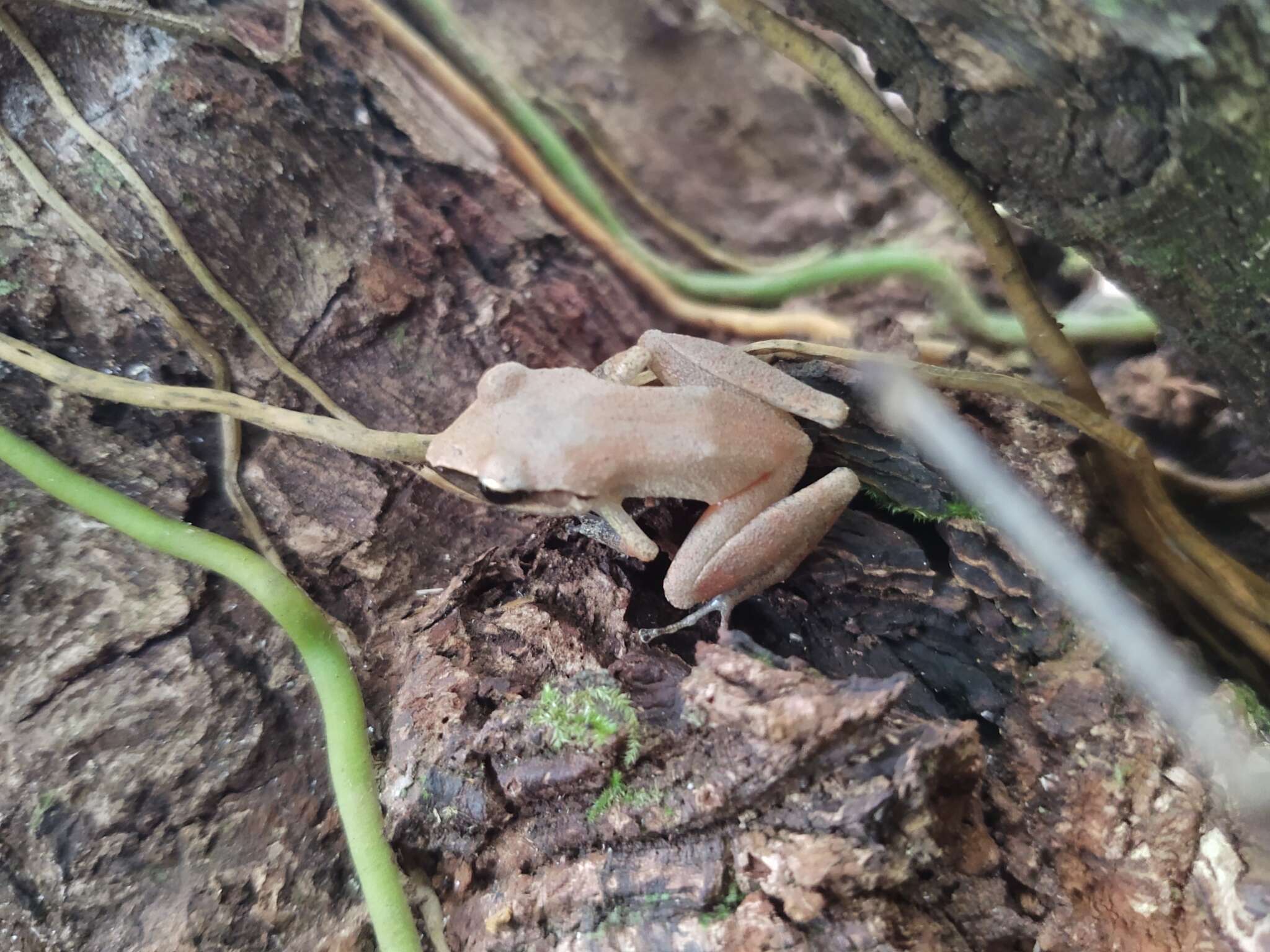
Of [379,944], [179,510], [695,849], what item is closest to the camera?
[695,849]

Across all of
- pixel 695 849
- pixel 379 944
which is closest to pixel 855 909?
pixel 695 849

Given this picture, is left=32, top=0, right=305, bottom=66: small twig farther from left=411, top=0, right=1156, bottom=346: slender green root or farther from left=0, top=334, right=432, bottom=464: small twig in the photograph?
left=0, top=334, right=432, bottom=464: small twig

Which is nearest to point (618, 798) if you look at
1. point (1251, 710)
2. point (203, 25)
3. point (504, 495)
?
point (504, 495)

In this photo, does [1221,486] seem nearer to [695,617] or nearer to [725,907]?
[695,617]

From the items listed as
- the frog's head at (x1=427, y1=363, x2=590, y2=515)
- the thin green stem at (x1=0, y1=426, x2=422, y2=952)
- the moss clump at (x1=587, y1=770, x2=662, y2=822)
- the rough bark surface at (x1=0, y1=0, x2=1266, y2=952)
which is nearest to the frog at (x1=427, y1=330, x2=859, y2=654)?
the frog's head at (x1=427, y1=363, x2=590, y2=515)

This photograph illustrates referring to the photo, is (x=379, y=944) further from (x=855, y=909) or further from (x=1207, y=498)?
(x=1207, y=498)

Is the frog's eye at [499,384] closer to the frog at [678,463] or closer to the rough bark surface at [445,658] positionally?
the frog at [678,463]

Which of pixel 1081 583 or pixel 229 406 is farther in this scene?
pixel 229 406
